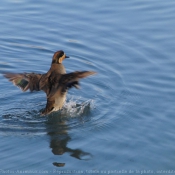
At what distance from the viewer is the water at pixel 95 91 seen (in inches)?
363

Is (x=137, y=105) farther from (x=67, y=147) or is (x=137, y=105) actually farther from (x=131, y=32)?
(x=131, y=32)

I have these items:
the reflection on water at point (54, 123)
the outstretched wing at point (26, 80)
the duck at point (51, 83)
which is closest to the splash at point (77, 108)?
the reflection on water at point (54, 123)

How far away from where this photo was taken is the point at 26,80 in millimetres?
11047

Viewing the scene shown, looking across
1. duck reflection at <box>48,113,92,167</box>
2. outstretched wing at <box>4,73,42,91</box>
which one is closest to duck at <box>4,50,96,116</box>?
outstretched wing at <box>4,73,42,91</box>

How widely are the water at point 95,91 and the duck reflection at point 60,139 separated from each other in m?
0.02

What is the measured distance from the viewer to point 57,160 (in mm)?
9188

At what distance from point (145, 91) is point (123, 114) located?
3.42 feet

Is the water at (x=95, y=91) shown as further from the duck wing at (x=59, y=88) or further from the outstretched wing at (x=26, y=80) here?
the outstretched wing at (x=26, y=80)

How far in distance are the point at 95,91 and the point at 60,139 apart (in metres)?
1.97

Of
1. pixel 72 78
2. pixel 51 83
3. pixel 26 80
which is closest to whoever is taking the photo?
pixel 72 78

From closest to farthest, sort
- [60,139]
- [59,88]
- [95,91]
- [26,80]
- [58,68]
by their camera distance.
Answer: [60,139], [59,88], [58,68], [26,80], [95,91]

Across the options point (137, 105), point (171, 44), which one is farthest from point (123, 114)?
point (171, 44)

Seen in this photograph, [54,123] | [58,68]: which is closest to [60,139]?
[54,123]

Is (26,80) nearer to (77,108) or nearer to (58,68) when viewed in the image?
(58,68)
